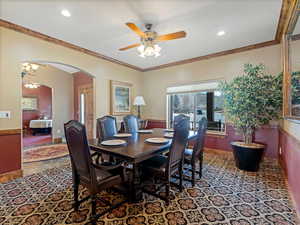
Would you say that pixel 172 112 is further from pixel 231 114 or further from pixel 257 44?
pixel 257 44

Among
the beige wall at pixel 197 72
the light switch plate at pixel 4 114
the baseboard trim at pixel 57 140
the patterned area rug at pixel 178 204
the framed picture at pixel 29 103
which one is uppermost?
the beige wall at pixel 197 72

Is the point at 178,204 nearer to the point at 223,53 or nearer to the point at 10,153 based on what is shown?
the point at 10,153

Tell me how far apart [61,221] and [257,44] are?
191 inches

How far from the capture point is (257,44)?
353 cm

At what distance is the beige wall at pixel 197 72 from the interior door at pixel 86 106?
1988mm

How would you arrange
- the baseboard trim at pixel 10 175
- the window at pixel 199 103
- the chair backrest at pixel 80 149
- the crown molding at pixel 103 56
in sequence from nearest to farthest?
1. the chair backrest at pixel 80 149
2. the baseboard trim at pixel 10 175
3. the crown molding at pixel 103 56
4. the window at pixel 199 103

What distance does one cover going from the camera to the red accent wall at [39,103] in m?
7.76

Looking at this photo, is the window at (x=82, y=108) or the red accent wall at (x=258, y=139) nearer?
the red accent wall at (x=258, y=139)

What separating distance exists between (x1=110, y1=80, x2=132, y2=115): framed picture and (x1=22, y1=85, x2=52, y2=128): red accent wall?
5.88m

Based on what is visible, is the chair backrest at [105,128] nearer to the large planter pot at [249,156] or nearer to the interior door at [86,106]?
the large planter pot at [249,156]

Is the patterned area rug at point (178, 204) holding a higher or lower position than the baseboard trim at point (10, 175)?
lower

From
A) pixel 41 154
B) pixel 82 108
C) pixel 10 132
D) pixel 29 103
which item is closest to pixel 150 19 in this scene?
pixel 10 132

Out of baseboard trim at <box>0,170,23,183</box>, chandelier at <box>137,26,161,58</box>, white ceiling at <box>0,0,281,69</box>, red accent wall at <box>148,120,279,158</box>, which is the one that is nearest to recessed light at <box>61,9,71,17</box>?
white ceiling at <box>0,0,281,69</box>

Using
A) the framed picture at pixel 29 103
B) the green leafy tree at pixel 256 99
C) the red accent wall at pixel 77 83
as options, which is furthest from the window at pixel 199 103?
the framed picture at pixel 29 103
